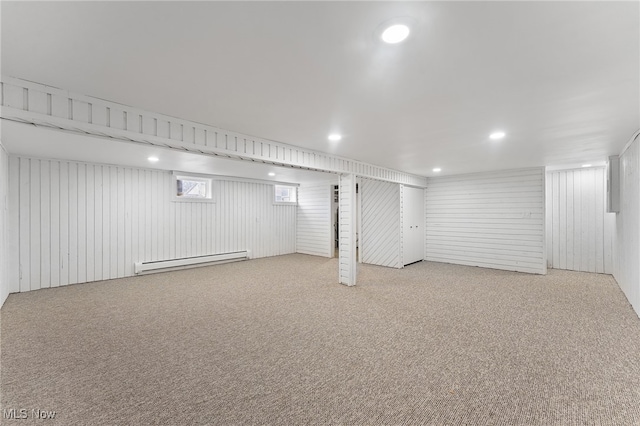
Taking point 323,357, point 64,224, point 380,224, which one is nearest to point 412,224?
point 380,224

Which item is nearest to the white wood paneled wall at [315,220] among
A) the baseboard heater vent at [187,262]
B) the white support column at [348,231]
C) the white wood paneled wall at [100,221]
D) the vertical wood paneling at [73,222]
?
the baseboard heater vent at [187,262]

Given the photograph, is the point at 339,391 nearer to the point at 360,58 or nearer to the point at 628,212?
the point at 360,58

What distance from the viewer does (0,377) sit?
2.34 m

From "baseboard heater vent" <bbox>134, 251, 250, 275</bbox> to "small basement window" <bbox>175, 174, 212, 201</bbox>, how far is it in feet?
5.10

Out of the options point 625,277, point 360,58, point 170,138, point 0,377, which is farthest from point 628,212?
point 0,377

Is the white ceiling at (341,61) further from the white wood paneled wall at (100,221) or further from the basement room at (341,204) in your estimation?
the white wood paneled wall at (100,221)

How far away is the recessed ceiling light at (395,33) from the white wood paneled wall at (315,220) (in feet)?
23.7

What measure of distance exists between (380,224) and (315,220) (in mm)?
2542

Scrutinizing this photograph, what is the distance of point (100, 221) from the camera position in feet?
18.8

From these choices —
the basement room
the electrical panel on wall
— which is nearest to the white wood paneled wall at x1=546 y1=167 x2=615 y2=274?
the basement room

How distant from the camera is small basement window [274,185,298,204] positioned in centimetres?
934

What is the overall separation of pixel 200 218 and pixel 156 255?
1.38m

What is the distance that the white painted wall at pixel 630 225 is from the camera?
3.71m

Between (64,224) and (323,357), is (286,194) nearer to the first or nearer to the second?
(64,224)
